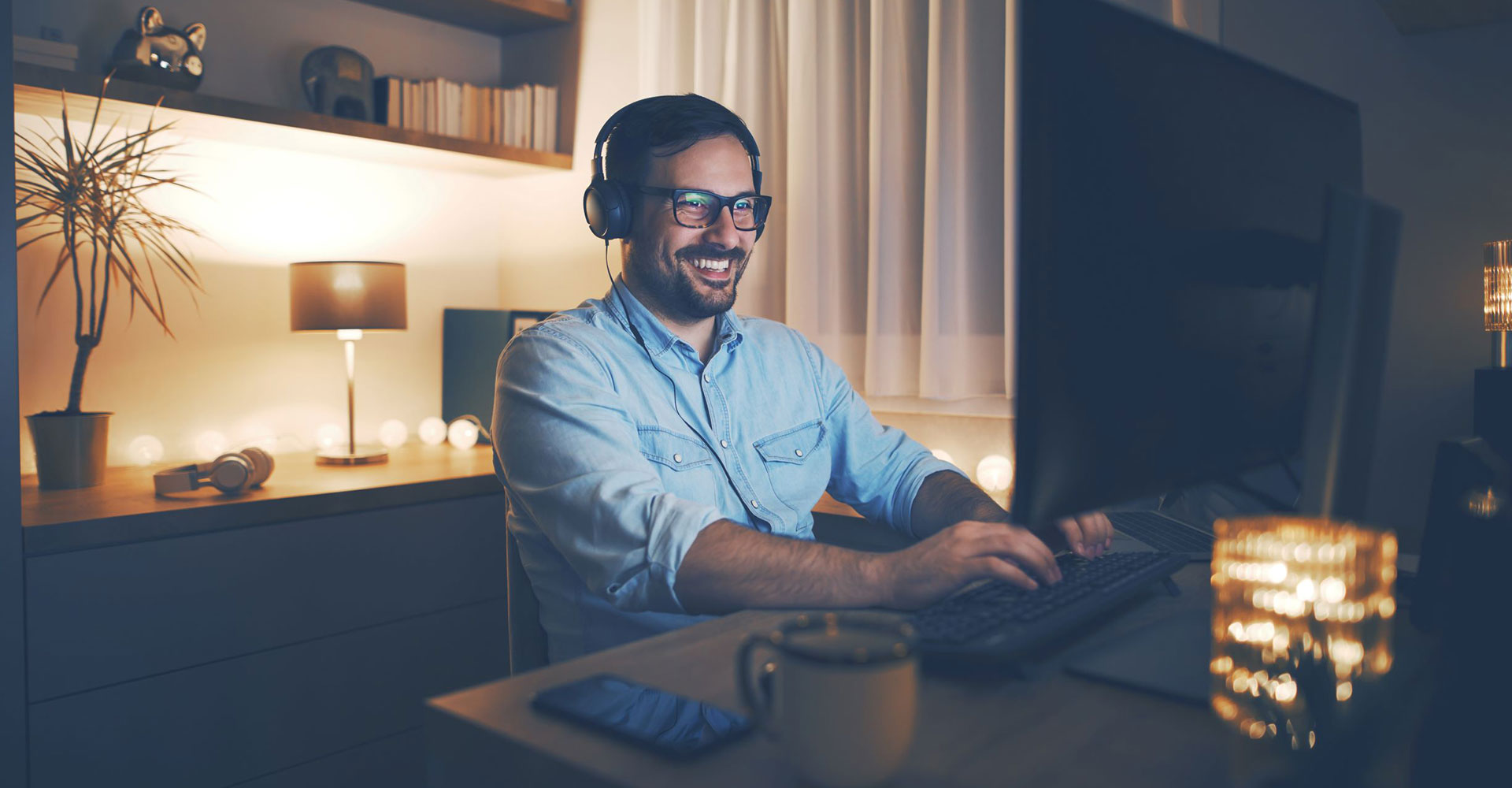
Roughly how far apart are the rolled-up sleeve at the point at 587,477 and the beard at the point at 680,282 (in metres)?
0.24

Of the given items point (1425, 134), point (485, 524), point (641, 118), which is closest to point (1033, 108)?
point (641, 118)

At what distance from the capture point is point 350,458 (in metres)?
2.37

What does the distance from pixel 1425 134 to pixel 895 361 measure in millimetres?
1110

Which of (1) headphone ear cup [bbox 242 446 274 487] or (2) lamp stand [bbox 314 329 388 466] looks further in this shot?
(2) lamp stand [bbox 314 329 388 466]

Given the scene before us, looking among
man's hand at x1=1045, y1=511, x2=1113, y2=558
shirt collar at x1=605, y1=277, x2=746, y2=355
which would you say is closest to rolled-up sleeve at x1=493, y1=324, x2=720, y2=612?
shirt collar at x1=605, y1=277, x2=746, y2=355

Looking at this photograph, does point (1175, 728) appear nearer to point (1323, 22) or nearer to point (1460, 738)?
point (1460, 738)

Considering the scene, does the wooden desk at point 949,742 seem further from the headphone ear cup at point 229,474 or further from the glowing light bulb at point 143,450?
the glowing light bulb at point 143,450

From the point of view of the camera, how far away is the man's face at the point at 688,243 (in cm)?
151

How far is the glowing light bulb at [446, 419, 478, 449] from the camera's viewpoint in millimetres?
2697

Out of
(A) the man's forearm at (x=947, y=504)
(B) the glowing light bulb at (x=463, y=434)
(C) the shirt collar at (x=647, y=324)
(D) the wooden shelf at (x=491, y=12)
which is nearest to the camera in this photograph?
(A) the man's forearm at (x=947, y=504)

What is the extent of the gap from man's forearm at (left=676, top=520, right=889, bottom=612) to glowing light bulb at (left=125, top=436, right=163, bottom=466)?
1.95 metres

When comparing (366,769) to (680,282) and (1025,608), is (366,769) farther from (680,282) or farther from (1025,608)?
(1025,608)

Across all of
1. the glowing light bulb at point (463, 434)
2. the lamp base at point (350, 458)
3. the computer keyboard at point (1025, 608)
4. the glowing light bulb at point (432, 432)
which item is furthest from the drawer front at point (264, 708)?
the computer keyboard at point (1025, 608)

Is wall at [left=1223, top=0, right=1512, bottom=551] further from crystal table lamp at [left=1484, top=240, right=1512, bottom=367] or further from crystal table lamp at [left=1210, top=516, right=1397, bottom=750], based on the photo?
crystal table lamp at [left=1210, top=516, right=1397, bottom=750]
